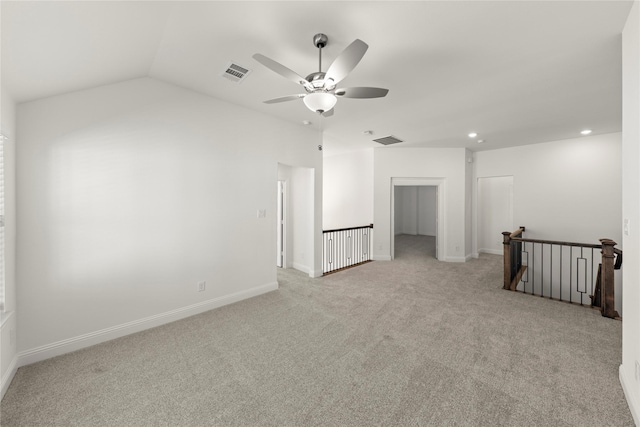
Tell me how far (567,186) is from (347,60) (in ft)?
21.7

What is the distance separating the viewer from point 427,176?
650cm

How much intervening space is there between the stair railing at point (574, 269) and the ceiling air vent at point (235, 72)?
4563 millimetres

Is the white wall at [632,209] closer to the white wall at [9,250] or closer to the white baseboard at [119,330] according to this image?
the white baseboard at [119,330]

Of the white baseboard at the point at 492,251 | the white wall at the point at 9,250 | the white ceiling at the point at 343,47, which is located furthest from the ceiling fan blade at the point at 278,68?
the white baseboard at the point at 492,251

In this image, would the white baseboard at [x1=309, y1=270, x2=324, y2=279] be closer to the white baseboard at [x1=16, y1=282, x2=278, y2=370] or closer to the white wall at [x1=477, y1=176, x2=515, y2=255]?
the white baseboard at [x1=16, y1=282, x2=278, y2=370]

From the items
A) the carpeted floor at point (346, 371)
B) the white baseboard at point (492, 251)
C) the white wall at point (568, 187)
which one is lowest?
the carpeted floor at point (346, 371)

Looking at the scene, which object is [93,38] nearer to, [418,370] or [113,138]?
[113,138]

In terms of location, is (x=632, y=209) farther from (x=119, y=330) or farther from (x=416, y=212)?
(x=416, y=212)

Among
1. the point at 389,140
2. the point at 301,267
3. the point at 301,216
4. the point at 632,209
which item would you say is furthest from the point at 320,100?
the point at 389,140

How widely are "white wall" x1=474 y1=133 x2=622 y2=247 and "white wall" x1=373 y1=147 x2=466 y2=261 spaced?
1091 millimetres

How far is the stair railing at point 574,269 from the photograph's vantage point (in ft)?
10.5

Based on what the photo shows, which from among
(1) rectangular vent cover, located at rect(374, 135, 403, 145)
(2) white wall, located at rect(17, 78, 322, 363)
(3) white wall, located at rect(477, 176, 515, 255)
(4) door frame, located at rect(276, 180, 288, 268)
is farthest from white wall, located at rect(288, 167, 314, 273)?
(3) white wall, located at rect(477, 176, 515, 255)

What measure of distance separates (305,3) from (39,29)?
1.74m

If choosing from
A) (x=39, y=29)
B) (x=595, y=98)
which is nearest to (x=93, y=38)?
(x=39, y=29)
